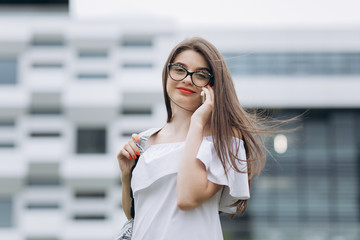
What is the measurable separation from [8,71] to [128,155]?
1097 inches

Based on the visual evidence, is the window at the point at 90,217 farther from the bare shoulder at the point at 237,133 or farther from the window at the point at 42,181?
the bare shoulder at the point at 237,133

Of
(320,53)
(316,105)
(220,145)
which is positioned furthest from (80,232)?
(220,145)

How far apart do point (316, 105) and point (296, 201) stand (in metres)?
5.67

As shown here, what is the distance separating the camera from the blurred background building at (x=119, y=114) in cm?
2669

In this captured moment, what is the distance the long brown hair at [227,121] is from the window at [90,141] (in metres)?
26.7

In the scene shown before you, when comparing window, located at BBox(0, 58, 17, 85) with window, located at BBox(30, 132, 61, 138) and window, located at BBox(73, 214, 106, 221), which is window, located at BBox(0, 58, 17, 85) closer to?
window, located at BBox(30, 132, 61, 138)

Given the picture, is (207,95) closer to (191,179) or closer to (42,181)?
(191,179)

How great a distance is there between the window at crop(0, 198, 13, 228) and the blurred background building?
0.20ft

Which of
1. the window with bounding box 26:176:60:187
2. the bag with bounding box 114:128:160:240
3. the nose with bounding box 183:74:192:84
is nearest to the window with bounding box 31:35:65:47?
the window with bounding box 26:176:60:187

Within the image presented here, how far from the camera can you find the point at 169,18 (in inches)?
1083

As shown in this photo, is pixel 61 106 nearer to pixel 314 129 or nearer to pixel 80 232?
pixel 80 232

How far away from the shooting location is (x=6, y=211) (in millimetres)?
26906

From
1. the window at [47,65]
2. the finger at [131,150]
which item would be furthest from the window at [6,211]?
the finger at [131,150]

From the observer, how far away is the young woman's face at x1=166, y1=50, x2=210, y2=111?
180cm
